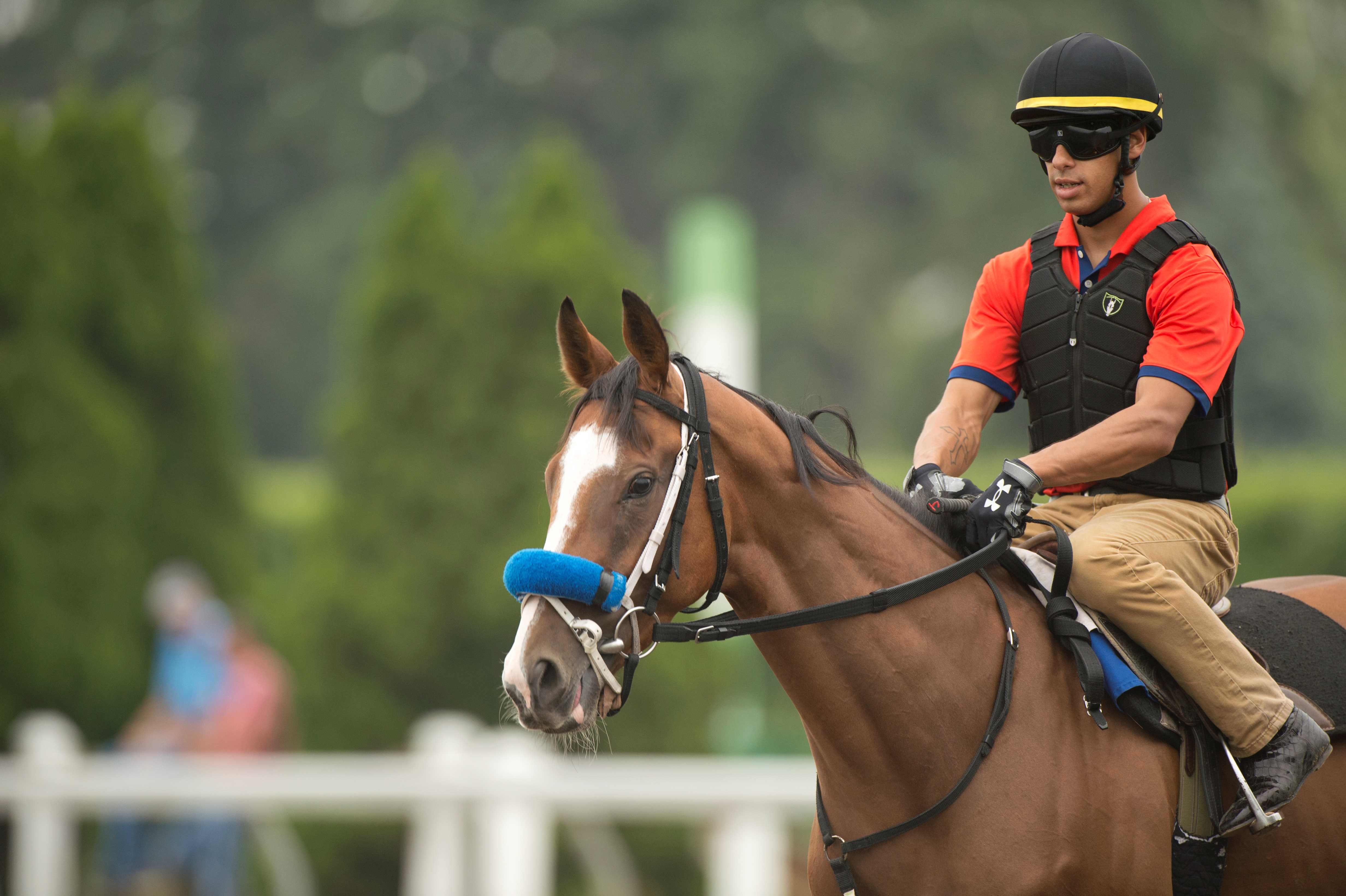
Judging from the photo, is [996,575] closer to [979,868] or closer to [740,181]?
[979,868]

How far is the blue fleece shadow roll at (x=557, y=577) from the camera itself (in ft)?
8.53

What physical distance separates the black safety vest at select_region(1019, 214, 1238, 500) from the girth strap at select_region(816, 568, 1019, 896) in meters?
0.50

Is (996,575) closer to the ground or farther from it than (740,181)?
closer to the ground

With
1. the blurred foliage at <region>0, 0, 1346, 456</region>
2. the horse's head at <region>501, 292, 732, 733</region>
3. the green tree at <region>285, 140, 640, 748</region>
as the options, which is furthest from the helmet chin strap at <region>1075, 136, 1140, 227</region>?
the blurred foliage at <region>0, 0, 1346, 456</region>

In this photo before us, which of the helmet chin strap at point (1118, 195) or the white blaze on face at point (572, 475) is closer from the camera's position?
the white blaze on face at point (572, 475)

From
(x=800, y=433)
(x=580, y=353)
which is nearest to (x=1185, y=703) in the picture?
(x=800, y=433)

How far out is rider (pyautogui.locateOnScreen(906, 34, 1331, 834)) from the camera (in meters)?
2.98

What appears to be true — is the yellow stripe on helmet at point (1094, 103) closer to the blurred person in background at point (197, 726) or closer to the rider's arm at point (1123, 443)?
the rider's arm at point (1123, 443)

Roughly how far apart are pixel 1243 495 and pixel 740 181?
18234 mm

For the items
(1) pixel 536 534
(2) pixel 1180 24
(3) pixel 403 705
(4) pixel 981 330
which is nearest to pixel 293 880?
(3) pixel 403 705

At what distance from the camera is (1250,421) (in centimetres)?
1972

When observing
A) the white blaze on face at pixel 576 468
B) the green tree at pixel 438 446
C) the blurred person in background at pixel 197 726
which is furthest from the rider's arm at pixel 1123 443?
the blurred person in background at pixel 197 726

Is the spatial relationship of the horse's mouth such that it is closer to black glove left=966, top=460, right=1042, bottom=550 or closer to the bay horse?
the bay horse

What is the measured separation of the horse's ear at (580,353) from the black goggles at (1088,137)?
111cm
